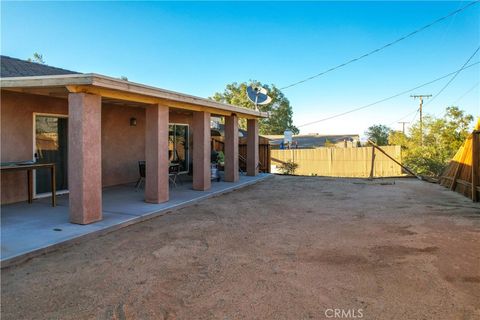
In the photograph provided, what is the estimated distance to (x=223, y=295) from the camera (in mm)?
3102

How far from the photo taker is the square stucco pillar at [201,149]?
28.9ft

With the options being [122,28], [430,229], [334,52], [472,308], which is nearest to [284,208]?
[430,229]

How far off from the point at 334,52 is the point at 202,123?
12.5 meters

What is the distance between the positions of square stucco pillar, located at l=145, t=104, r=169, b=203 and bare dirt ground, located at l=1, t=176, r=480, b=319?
793mm

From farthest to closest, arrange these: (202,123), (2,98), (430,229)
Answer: (202,123)
(2,98)
(430,229)

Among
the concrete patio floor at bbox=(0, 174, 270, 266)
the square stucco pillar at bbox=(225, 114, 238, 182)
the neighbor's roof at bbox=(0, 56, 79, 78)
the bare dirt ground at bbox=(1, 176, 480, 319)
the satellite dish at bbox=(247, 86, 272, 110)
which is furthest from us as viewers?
the satellite dish at bbox=(247, 86, 272, 110)

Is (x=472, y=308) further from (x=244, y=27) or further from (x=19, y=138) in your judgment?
(x=244, y=27)

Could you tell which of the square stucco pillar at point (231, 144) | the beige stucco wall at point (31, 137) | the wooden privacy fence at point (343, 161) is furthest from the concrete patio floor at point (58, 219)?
the wooden privacy fence at point (343, 161)

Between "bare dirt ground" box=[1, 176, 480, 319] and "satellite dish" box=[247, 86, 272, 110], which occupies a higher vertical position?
"satellite dish" box=[247, 86, 272, 110]

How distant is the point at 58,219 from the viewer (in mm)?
5559

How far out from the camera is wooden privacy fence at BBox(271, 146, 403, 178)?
17.6 metres

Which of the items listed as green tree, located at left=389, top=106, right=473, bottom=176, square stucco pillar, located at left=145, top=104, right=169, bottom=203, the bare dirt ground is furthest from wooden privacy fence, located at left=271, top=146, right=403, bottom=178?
square stucco pillar, located at left=145, top=104, right=169, bottom=203

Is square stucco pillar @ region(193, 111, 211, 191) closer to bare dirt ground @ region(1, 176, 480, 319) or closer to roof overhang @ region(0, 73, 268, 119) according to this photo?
roof overhang @ region(0, 73, 268, 119)

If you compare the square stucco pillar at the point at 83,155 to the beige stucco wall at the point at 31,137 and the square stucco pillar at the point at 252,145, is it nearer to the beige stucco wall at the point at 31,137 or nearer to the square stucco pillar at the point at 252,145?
the beige stucco wall at the point at 31,137
